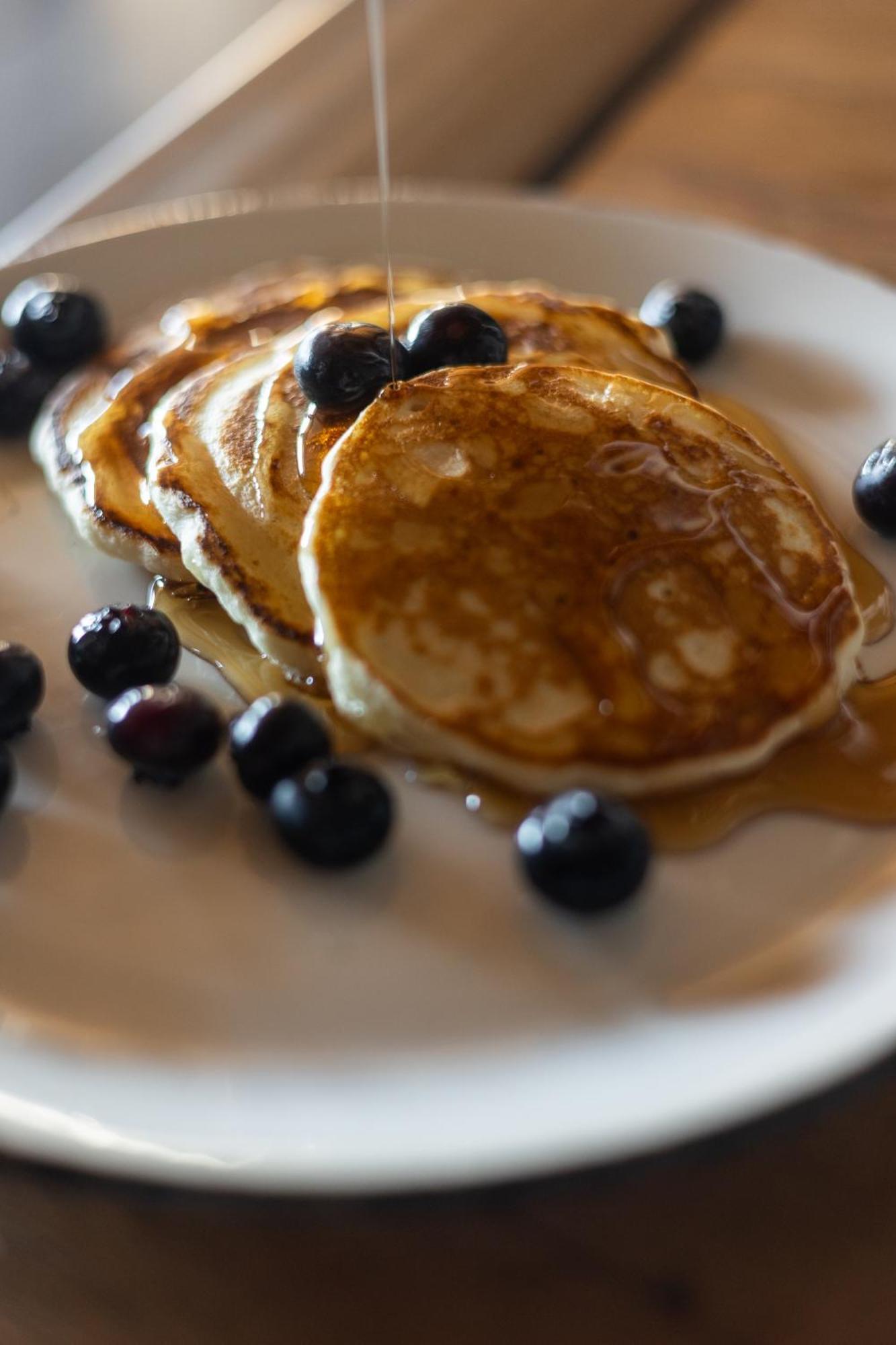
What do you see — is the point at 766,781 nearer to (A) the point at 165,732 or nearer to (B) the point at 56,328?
(A) the point at 165,732

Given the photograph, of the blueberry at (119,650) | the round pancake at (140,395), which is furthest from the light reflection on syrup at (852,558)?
the blueberry at (119,650)

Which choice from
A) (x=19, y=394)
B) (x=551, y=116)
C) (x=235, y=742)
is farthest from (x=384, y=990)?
(x=551, y=116)

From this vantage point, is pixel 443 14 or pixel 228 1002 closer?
pixel 228 1002

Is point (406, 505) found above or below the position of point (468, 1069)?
above

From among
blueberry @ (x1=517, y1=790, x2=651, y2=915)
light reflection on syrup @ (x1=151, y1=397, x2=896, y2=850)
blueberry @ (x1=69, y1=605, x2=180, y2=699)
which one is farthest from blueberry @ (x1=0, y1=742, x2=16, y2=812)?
blueberry @ (x1=517, y1=790, x2=651, y2=915)

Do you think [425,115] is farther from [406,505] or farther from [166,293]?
[406,505]

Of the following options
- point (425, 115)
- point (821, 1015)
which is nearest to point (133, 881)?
point (821, 1015)

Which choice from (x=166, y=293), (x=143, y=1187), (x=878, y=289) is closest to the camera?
(x=143, y=1187)
